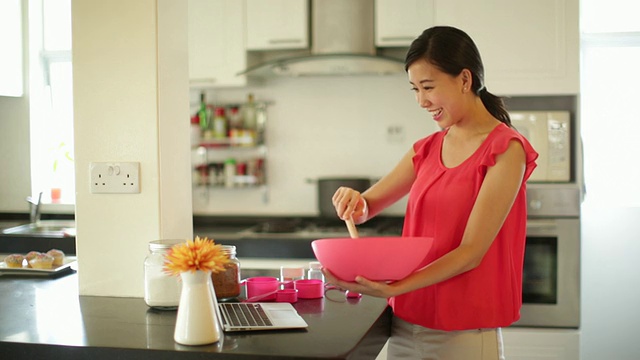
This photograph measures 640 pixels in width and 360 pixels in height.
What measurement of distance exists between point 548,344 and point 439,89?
1904mm

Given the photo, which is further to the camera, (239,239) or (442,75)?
(239,239)

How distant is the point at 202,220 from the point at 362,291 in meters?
2.61

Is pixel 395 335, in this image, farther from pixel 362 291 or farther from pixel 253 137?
pixel 253 137

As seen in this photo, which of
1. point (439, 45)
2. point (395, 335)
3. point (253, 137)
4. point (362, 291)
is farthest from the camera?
point (253, 137)

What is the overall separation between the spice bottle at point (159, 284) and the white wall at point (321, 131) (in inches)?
88.7

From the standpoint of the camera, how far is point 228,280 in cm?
168

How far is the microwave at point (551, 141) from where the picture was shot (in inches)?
122

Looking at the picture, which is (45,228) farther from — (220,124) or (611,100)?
(611,100)

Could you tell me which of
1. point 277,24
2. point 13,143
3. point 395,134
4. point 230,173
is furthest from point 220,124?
point 13,143

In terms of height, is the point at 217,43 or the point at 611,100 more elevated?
the point at 217,43

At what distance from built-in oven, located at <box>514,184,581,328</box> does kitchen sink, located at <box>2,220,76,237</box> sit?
2.22 meters

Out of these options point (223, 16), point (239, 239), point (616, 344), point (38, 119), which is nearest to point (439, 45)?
point (239, 239)

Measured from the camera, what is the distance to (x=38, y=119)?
4.13 meters

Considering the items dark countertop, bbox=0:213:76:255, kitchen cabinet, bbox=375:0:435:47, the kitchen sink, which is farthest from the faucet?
kitchen cabinet, bbox=375:0:435:47
